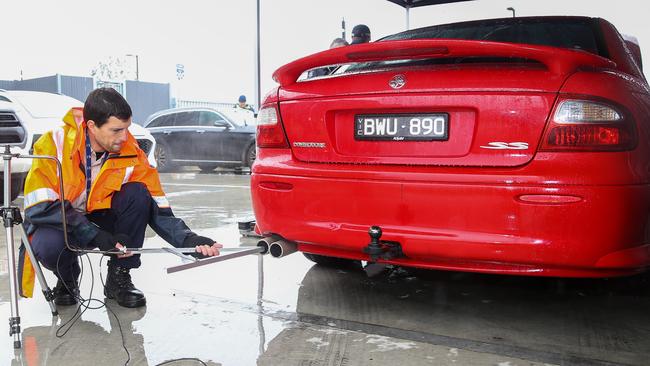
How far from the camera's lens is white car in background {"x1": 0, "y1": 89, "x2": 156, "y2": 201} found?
6.38 metres

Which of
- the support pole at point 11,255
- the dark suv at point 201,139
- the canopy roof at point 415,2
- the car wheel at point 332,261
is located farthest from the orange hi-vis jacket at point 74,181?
the dark suv at point 201,139

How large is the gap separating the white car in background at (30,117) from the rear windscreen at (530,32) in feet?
12.0

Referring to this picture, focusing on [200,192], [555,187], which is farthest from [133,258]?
[200,192]

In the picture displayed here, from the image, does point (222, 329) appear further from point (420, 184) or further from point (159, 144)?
point (159, 144)

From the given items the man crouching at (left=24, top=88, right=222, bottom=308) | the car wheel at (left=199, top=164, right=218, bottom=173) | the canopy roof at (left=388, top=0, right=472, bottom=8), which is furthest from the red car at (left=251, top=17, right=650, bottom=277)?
the car wheel at (left=199, top=164, right=218, bottom=173)

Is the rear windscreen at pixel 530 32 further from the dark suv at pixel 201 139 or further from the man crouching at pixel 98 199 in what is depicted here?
Answer: the dark suv at pixel 201 139

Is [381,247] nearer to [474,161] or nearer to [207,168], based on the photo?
[474,161]

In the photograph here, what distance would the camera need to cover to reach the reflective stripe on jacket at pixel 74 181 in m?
2.67

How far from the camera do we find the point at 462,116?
2490 mm

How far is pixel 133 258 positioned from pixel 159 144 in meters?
10.7

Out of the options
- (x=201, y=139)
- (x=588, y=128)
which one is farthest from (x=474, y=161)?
(x=201, y=139)

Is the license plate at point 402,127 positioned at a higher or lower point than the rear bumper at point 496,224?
higher

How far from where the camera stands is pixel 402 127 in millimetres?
2596

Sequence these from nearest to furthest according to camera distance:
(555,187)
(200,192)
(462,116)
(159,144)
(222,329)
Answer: (555,187) → (462,116) → (222,329) → (200,192) → (159,144)
